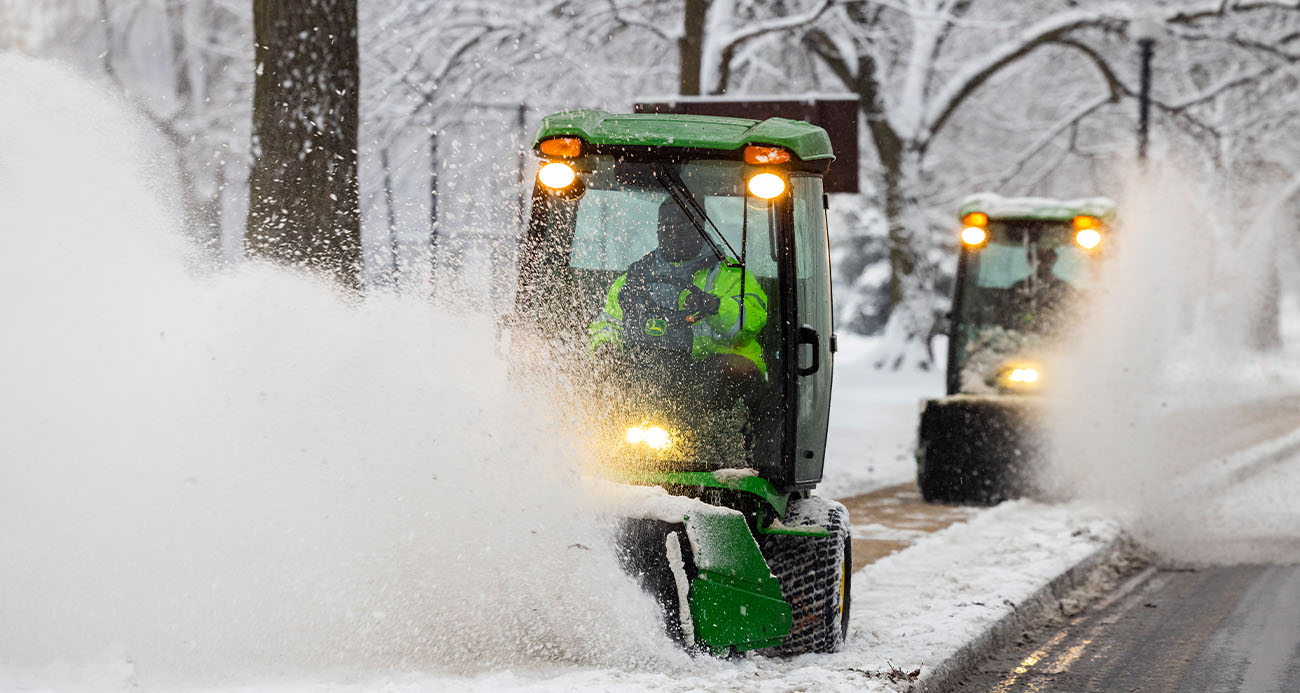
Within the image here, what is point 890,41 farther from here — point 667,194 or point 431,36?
point 667,194

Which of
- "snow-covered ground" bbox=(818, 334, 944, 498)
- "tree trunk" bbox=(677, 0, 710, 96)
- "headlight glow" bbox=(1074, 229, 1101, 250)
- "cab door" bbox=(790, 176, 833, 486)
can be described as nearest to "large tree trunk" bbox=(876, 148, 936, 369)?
"snow-covered ground" bbox=(818, 334, 944, 498)

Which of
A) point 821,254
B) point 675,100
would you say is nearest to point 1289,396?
point 675,100

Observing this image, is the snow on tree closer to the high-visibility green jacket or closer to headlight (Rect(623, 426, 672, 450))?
the high-visibility green jacket

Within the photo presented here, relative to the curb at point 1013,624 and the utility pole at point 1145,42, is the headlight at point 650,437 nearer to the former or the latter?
the curb at point 1013,624

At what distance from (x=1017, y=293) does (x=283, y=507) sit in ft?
26.4

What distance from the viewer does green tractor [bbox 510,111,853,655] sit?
5.10 metres

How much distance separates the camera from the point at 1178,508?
1011cm

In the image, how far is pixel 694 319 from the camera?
5.22 meters

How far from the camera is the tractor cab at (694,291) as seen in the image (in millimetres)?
5141

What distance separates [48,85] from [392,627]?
297 centimetres

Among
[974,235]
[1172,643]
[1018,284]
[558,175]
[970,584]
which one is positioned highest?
[974,235]

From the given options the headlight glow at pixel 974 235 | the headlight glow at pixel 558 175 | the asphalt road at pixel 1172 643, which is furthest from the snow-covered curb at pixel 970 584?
the headlight glow at pixel 974 235

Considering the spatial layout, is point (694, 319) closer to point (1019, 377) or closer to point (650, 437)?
point (650, 437)

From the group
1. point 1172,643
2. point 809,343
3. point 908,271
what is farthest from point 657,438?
point 908,271
